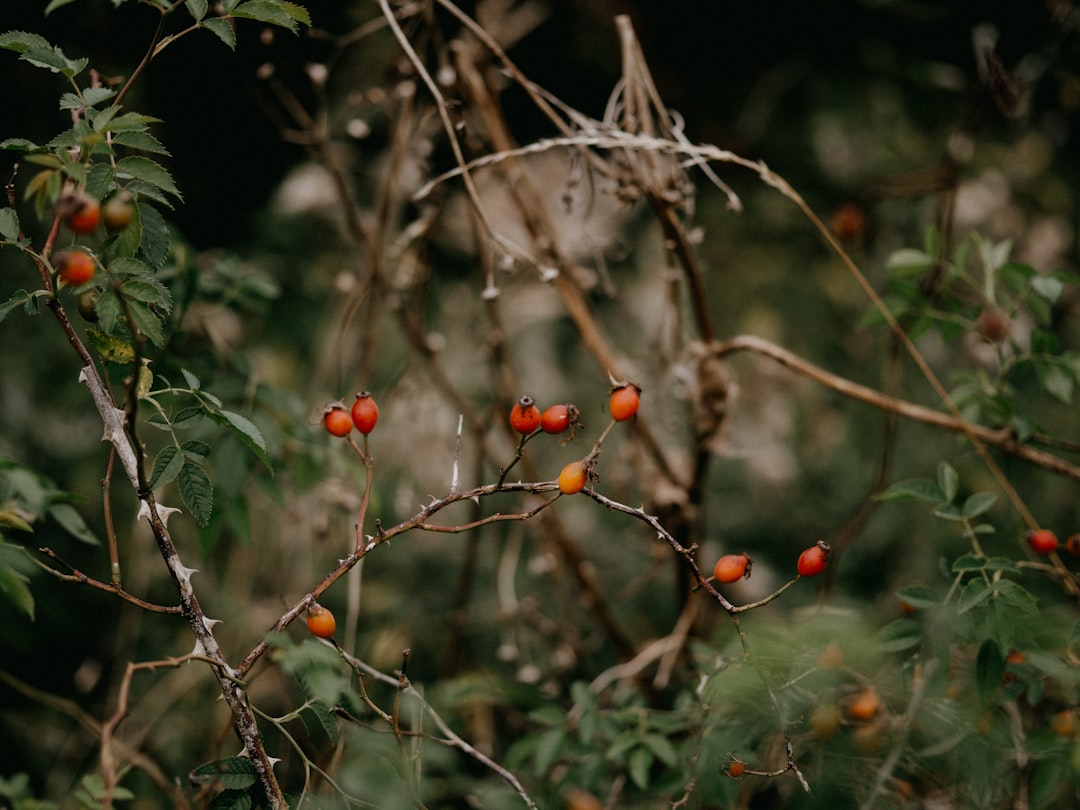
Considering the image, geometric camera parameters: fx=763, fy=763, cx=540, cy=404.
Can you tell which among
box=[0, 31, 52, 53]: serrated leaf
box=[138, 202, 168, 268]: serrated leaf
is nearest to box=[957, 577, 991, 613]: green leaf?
box=[138, 202, 168, 268]: serrated leaf

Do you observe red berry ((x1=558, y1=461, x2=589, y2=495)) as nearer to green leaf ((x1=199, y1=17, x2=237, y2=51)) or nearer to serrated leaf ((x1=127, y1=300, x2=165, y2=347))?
serrated leaf ((x1=127, y1=300, x2=165, y2=347))

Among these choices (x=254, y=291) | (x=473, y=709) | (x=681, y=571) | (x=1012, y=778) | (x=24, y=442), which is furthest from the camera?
(x=24, y=442)

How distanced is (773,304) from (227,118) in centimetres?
167

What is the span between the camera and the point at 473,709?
177 centimetres

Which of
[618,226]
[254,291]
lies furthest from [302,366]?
[618,226]

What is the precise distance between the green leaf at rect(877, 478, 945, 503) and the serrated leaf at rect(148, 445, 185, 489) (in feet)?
3.32

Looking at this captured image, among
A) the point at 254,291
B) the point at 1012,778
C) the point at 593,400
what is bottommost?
the point at 1012,778

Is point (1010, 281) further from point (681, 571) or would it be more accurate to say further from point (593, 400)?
point (593, 400)

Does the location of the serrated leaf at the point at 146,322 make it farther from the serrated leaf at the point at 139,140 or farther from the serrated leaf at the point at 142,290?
the serrated leaf at the point at 139,140

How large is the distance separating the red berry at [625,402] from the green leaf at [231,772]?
624 mm

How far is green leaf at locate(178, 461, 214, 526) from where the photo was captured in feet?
3.19

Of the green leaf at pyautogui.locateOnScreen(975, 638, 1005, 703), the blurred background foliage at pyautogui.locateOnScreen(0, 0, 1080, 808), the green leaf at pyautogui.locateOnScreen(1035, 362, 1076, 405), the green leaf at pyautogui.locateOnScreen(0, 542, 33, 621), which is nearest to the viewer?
the green leaf at pyautogui.locateOnScreen(0, 542, 33, 621)

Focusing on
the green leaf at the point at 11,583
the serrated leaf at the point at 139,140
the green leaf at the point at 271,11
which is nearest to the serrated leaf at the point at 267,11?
the green leaf at the point at 271,11

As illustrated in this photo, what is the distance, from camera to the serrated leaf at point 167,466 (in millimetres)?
946
